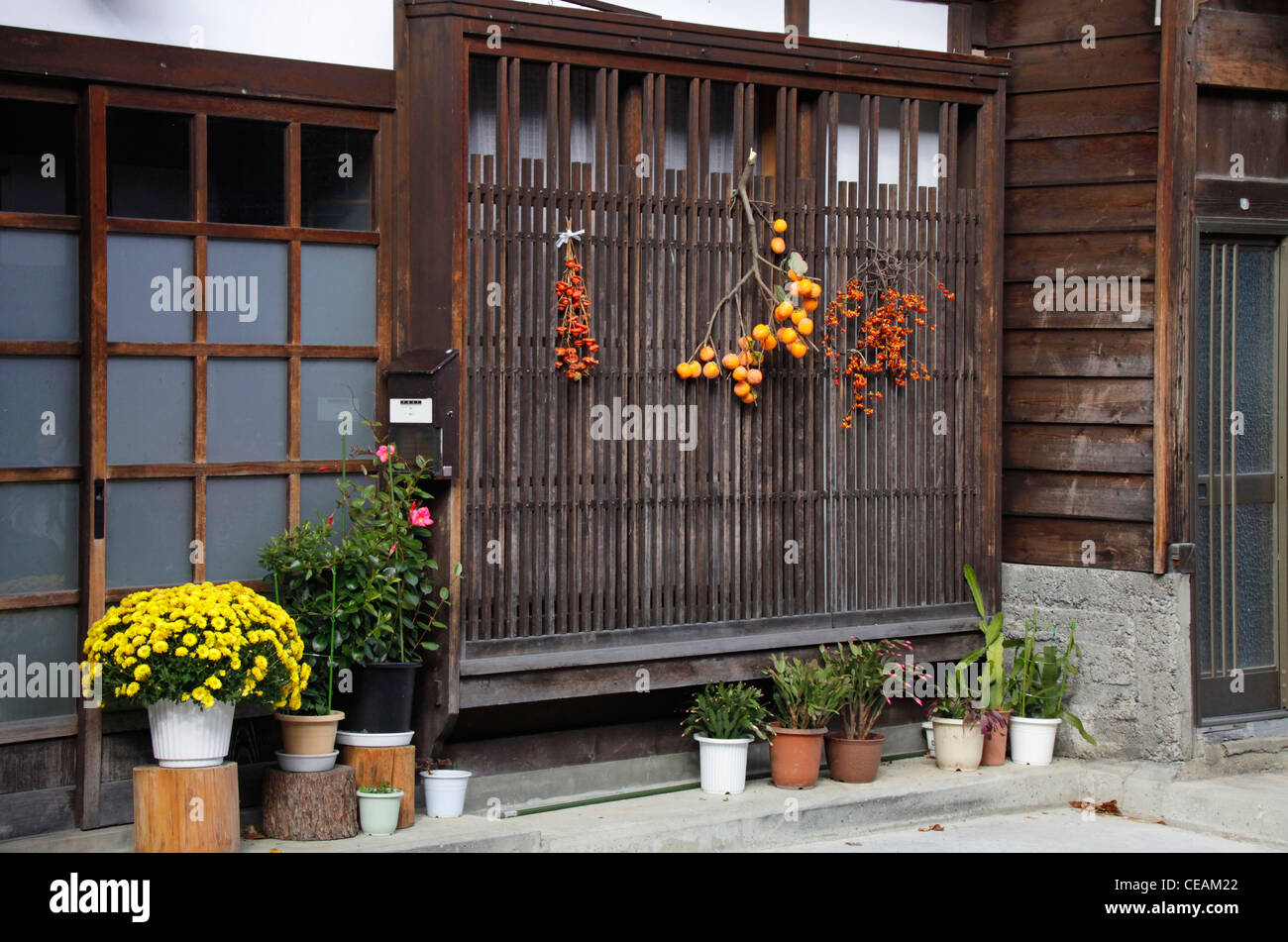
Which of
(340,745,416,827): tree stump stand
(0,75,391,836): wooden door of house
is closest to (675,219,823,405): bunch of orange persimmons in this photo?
(0,75,391,836): wooden door of house

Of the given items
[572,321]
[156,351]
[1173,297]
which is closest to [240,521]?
[156,351]

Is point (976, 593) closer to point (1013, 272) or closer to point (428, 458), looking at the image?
point (1013, 272)

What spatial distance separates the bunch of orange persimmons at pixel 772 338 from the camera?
791cm

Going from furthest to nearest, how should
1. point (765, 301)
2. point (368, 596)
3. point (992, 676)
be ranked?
point (992, 676), point (765, 301), point (368, 596)

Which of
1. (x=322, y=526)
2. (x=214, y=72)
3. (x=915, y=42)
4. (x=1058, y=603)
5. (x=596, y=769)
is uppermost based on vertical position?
(x=915, y=42)

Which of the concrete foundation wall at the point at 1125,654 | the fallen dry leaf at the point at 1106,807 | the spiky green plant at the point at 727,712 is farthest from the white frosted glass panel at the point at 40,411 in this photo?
the fallen dry leaf at the point at 1106,807

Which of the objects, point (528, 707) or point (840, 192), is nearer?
point (528, 707)

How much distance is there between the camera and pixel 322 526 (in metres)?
6.91

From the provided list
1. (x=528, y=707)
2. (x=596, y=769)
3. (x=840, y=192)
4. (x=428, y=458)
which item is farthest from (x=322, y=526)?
(x=840, y=192)

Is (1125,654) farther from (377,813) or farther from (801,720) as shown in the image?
(377,813)

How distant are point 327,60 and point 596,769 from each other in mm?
3814

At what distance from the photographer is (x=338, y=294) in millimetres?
7234

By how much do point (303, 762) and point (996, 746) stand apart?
4035 mm

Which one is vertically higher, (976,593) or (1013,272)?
(1013,272)
